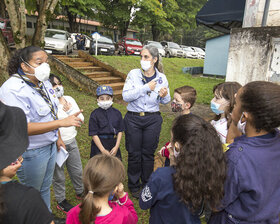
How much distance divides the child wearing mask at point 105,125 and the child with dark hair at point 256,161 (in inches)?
69.5

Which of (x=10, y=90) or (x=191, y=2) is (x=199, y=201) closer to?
(x=10, y=90)

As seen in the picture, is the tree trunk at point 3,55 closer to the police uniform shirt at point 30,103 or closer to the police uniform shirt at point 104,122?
the police uniform shirt at point 104,122

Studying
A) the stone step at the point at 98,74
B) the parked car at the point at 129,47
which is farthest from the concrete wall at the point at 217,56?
the stone step at the point at 98,74

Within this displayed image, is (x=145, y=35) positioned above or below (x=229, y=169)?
above

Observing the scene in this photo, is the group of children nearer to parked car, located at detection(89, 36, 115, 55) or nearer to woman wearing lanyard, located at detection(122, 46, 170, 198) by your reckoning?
woman wearing lanyard, located at detection(122, 46, 170, 198)

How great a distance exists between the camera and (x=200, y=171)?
139 cm

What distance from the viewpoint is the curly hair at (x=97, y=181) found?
1.33 m

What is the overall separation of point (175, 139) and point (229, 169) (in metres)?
0.41

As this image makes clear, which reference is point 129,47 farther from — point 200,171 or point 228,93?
point 200,171

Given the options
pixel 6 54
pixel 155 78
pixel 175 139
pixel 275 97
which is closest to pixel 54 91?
pixel 155 78

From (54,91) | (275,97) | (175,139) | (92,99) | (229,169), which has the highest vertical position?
(275,97)

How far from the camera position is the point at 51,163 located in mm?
2295

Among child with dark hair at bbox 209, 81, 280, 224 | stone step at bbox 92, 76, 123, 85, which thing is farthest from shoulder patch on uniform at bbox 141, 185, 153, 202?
stone step at bbox 92, 76, 123, 85

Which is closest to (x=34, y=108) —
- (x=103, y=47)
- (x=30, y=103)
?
(x=30, y=103)
